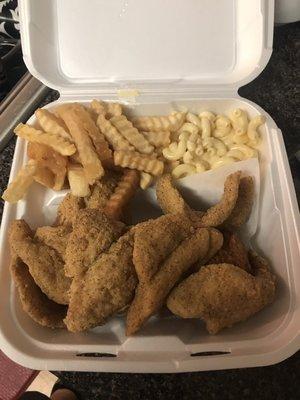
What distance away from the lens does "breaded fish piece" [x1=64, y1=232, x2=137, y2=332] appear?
0.73 m

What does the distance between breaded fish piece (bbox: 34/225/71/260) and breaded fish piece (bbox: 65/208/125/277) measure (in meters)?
0.05

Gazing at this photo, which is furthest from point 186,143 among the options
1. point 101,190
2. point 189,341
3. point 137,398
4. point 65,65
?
point 137,398

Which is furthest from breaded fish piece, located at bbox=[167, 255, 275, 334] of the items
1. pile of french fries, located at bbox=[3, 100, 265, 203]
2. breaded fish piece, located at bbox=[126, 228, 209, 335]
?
pile of french fries, located at bbox=[3, 100, 265, 203]

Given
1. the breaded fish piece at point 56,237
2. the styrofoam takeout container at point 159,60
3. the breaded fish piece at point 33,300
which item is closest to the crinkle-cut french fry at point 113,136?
the styrofoam takeout container at point 159,60

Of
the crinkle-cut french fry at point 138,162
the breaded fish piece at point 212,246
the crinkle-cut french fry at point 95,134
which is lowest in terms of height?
the breaded fish piece at point 212,246

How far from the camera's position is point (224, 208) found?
911 millimetres

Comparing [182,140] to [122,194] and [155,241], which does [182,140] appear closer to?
[122,194]

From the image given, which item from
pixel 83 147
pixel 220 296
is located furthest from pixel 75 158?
pixel 220 296

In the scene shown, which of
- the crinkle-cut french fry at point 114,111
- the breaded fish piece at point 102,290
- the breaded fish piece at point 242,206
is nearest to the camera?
the breaded fish piece at point 102,290

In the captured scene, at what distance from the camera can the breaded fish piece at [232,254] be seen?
85cm

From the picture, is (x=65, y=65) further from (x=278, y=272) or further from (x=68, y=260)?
(x=278, y=272)

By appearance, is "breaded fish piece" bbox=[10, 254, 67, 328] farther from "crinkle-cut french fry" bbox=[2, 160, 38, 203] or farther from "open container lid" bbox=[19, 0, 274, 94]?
"open container lid" bbox=[19, 0, 274, 94]

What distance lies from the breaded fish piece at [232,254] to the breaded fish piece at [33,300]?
33cm

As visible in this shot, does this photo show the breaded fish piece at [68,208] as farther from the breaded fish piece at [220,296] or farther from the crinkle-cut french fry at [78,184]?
the breaded fish piece at [220,296]
